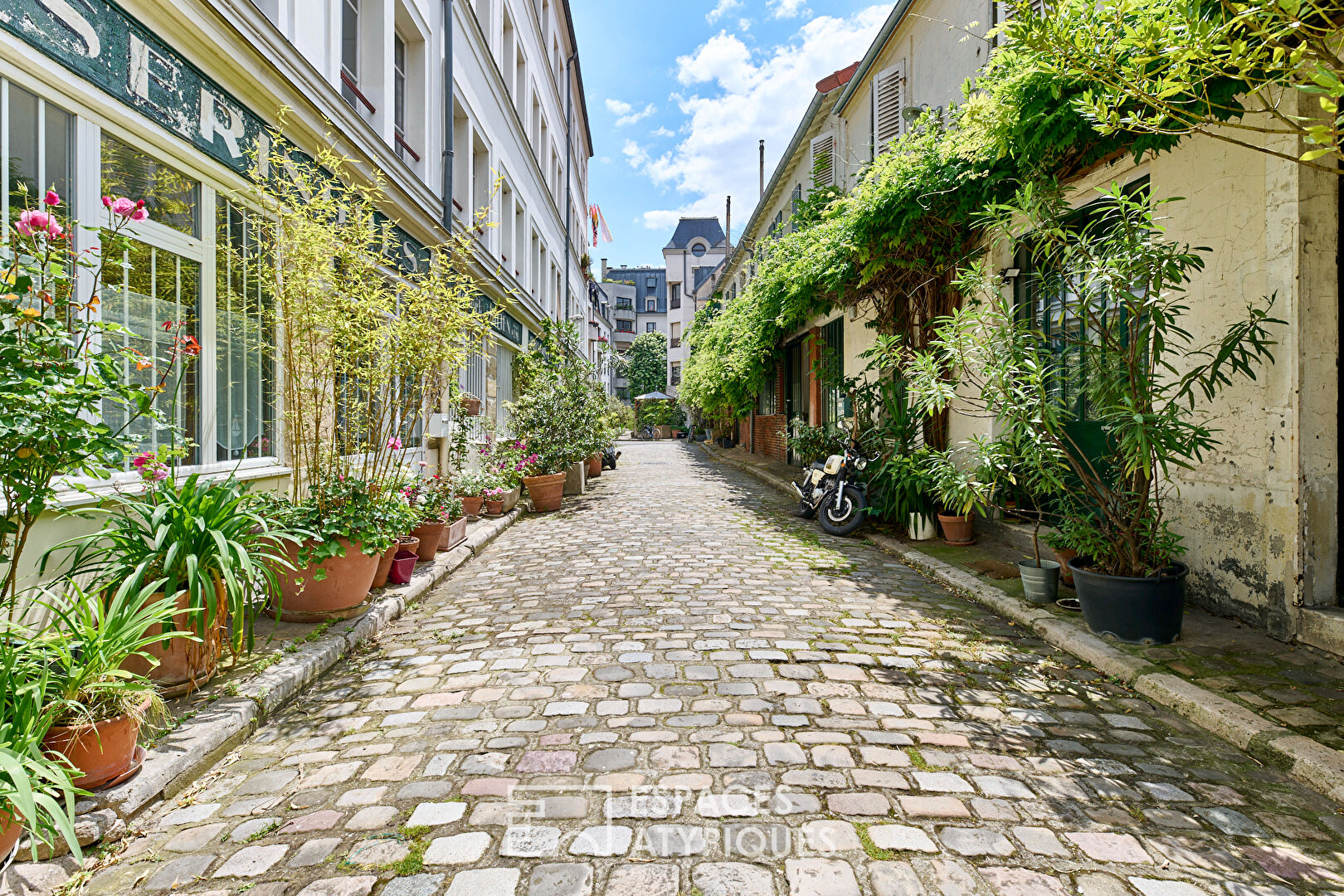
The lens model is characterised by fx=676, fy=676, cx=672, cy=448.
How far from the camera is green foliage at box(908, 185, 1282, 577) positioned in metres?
3.75

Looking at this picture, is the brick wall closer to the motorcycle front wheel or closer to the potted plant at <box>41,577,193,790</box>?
the motorcycle front wheel

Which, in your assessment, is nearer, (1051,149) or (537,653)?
(537,653)

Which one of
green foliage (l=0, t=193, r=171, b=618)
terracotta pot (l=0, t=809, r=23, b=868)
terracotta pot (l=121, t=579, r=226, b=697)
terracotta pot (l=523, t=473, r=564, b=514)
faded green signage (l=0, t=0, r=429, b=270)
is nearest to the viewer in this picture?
terracotta pot (l=0, t=809, r=23, b=868)

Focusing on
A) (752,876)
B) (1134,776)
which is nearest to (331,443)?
(752,876)

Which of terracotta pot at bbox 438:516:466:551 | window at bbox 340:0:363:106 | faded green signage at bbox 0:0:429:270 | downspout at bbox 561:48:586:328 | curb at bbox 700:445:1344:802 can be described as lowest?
curb at bbox 700:445:1344:802

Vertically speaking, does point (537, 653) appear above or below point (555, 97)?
below

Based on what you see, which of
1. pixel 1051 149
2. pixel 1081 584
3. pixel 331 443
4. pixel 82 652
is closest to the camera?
pixel 82 652

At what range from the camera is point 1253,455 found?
4.21 meters

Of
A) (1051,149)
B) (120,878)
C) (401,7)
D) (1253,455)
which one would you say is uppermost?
(401,7)

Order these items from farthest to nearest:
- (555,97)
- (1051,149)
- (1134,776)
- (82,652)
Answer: (555,97)
(1051,149)
(1134,776)
(82,652)

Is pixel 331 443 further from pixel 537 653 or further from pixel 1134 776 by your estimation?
pixel 1134 776

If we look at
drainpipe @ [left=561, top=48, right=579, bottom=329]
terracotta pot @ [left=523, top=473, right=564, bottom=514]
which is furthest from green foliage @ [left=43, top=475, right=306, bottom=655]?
drainpipe @ [left=561, top=48, right=579, bottom=329]

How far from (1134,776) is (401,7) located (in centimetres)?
1003

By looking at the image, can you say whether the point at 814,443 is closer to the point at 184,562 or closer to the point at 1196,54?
the point at 1196,54
